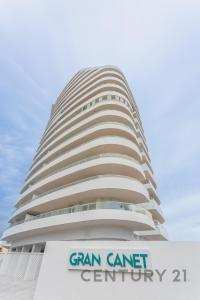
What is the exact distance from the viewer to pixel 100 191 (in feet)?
44.1

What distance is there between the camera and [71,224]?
12.8 m

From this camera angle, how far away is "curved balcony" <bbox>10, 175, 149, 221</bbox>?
42.5 ft

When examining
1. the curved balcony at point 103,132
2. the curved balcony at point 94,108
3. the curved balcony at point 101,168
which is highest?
the curved balcony at point 94,108

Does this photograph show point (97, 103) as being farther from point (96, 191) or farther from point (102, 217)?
point (102, 217)

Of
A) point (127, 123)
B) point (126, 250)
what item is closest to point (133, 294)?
point (126, 250)

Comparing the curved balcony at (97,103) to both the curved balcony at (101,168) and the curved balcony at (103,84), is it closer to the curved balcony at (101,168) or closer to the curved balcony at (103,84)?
the curved balcony at (103,84)

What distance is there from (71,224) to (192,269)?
8960 millimetres

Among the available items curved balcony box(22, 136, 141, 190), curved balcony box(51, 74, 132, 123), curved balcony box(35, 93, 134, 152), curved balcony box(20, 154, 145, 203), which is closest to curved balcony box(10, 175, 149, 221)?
curved balcony box(20, 154, 145, 203)

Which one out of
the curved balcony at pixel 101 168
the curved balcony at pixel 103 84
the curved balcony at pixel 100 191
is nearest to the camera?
the curved balcony at pixel 100 191

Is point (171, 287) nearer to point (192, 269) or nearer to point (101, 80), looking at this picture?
point (192, 269)

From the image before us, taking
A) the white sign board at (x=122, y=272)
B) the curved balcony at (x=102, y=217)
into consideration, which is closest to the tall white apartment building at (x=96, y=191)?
the curved balcony at (x=102, y=217)

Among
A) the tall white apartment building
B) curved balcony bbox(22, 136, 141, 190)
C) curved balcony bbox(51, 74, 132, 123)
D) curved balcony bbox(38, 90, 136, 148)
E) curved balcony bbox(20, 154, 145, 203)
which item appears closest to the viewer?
the tall white apartment building

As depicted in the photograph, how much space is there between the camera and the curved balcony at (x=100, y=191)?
42.5 feet

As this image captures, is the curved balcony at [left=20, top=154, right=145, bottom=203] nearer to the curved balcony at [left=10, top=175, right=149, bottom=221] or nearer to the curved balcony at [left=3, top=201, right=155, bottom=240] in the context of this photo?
the curved balcony at [left=10, top=175, right=149, bottom=221]
